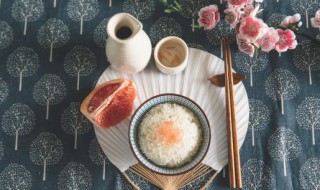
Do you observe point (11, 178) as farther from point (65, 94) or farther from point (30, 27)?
point (30, 27)

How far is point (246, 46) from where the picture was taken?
138cm

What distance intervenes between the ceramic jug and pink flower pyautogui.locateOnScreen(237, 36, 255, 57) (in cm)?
35

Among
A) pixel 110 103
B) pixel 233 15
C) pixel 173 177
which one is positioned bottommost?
pixel 173 177

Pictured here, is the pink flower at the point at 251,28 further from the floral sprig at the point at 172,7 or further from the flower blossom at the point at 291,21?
the floral sprig at the point at 172,7

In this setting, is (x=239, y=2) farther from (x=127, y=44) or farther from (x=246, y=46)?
(x=127, y=44)

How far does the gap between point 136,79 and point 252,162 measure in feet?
1.86

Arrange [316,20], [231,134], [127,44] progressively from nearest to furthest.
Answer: [127,44]
[231,134]
[316,20]

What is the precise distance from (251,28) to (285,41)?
18 centimetres

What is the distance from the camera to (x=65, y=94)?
1.46 m

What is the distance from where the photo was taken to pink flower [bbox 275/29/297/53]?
1397mm

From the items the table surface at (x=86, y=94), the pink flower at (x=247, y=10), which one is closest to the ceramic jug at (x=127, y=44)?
the table surface at (x=86, y=94)

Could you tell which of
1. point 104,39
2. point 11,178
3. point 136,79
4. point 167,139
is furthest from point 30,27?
point 167,139

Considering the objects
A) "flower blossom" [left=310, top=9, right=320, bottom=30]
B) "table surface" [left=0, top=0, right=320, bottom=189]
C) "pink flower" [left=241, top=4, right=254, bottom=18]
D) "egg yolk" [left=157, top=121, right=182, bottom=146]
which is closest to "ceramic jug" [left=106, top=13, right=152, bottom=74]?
"table surface" [left=0, top=0, right=320, bottom=189]

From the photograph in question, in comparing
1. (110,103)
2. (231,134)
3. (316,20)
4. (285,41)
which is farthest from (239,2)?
(110,103)
